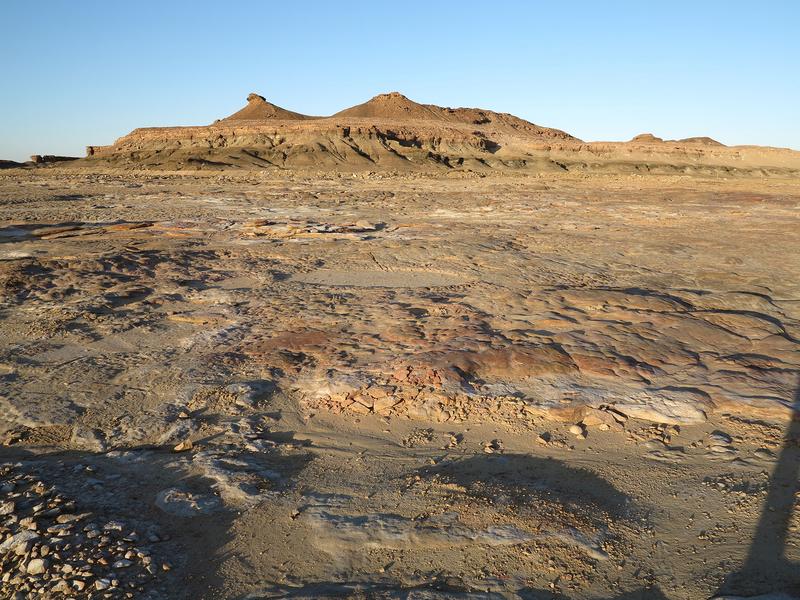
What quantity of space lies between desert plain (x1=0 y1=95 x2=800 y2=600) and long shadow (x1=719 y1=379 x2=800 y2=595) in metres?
0.01

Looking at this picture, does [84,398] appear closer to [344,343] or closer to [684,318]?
[344,343]

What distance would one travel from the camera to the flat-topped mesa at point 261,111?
172 feet

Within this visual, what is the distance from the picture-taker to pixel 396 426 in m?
3.76

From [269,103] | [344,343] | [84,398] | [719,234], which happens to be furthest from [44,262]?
[269,103]

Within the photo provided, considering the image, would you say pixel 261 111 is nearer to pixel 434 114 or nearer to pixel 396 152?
pixel 434 114

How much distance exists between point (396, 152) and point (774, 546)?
33.8 meters

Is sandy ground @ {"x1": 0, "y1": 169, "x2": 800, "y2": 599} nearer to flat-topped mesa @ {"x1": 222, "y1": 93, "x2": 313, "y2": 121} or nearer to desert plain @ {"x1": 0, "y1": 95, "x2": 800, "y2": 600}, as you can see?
desert plain @ {"x1": 0, "y1": 95, "x2": 800, "y2": 600}

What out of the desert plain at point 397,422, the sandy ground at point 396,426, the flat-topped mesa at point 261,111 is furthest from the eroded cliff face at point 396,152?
the sandy ground at point 396,426

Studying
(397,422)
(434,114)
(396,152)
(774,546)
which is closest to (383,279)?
(397,422)

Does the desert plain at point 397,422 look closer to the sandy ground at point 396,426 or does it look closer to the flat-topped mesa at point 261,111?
the sandy ground at point 396,426

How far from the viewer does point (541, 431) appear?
12.0 ft

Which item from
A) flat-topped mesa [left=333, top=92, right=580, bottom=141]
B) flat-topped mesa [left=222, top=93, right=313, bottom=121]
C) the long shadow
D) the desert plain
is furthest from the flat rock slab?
flat-topped mesa [left=222, top=93, right=313, bottom=121]

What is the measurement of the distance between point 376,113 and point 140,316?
47119 millimetres

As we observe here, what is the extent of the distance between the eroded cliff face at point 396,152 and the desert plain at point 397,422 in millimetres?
24849
